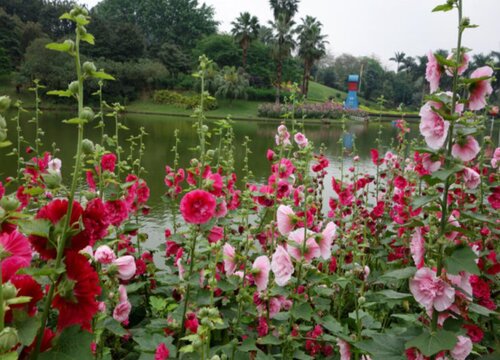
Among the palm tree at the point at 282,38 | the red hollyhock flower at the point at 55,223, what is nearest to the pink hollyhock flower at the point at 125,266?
the red hollyhock flower at the point at 55,223

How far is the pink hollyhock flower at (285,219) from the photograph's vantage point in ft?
4.78

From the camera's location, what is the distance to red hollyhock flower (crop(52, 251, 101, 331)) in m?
0.73

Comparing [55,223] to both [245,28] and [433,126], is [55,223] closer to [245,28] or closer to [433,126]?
[433,126]

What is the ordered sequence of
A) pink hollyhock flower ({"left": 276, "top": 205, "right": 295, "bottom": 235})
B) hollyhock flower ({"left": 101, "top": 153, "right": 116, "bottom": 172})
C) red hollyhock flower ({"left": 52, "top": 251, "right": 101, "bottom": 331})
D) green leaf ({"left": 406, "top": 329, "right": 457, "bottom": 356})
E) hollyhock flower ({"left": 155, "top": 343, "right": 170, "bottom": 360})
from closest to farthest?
1. red hollyhock flower ({"left": 52, "top": 251, "right": 101, "bottom": 331})
2. green leaf ({"left": 406, "top": 329, "right": 457, "bottom": 356})
3. hollyhock flower ({"left": 155, "top": 343, "right": 170, "bottom": 360})
4. pink hollyhock flower ({"left": 276, "top": 205, "right": 295, "bottom": 235})
5. hollyhock flower ({"left": 101, "top": 153, "right": 116, "bottom": 172})

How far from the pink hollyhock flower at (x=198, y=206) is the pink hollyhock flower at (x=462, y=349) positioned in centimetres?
83

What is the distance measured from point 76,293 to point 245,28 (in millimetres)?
37376

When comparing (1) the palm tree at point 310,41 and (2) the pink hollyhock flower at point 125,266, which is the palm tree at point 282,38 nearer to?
(1) the palm tree at point 310,41

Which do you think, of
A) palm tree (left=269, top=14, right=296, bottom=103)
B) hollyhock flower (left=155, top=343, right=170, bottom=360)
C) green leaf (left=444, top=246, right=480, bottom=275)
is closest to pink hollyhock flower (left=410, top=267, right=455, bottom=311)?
green leaf (left=444, top=246, right=480, bottom=275)

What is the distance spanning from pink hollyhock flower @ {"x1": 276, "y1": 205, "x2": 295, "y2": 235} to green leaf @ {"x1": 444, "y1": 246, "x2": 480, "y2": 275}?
1.75 ft

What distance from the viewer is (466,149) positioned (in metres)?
1.16

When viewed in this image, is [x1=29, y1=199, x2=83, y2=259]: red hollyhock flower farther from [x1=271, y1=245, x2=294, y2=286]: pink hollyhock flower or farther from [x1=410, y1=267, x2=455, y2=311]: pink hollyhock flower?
[x1=410, y1=267, x2=455, y2=311]: pink hollyhock flower

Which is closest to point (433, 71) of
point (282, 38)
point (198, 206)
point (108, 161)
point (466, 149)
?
point (466, 149)

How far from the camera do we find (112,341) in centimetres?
199

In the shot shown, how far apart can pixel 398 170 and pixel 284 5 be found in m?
36.8
